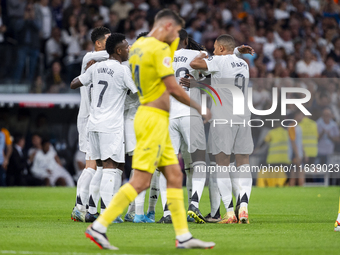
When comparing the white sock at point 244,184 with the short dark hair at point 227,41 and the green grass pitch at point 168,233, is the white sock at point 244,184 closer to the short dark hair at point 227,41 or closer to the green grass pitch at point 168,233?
the green grass pitch at point 168,233

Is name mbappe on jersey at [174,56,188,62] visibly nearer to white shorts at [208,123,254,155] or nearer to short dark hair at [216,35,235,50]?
short dark hair at [216,35,235,50]

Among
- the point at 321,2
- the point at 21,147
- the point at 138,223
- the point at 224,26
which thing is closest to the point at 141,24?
Answer: the point at 224,26

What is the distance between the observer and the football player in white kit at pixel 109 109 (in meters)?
7.83

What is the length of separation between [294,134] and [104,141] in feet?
35.4

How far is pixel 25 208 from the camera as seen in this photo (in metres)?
10.3

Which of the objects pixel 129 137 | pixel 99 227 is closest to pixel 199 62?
pixel 129 137

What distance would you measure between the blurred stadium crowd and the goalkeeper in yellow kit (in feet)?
37.3

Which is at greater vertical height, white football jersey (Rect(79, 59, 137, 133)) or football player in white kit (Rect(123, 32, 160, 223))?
white football jersey (Rect(79, 59, 137, 133))

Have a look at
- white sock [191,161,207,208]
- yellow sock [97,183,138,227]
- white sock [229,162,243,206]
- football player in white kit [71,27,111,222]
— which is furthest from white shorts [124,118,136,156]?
yellow sock [97,183,138,227]

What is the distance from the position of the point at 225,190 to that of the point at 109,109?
80.4 inches

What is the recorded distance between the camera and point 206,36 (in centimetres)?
1897

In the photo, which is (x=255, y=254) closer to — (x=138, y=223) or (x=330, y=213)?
(x=138, y=223)

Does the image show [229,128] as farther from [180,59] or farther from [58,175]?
[58,175]

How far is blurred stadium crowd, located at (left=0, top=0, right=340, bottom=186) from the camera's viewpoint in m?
16.9
